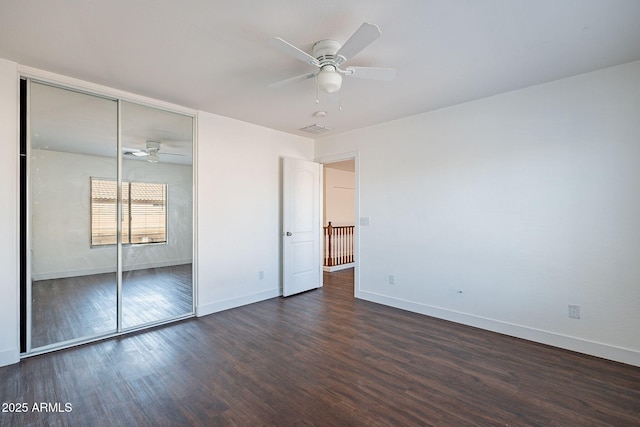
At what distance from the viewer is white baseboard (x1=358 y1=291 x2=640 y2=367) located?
2.66 m

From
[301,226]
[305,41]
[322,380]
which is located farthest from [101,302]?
[305,41]

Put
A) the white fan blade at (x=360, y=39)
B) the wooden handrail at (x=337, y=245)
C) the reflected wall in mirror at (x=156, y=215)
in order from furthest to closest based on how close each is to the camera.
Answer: the wooden handrail at (x=337, y=245) < the reflected wall in mirror at (x=156, y=215) < the white fan blade at (x=360, y=39)

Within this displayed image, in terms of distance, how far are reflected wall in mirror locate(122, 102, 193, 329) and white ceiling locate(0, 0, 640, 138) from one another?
0.46 metres

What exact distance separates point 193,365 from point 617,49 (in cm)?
454

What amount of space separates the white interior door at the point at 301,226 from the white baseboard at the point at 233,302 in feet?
0.80

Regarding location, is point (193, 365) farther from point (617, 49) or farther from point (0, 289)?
point (617, 49)

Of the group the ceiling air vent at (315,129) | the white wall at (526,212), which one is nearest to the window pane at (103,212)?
the ceiling air vent at (315,129)

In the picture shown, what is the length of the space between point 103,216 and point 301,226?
108 inches

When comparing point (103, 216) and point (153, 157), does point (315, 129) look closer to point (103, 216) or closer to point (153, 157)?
point (153, 157)

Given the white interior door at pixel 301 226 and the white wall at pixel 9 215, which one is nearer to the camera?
the white wall at pixel 9 215

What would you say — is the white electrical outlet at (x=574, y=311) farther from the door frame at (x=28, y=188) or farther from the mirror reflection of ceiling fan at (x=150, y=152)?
the mirror reflection of ceiling fan at (x=150, y=152)

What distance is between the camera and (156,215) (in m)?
3.56

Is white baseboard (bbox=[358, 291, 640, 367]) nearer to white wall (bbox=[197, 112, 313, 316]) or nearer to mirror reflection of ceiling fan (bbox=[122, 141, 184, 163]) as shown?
white wall (bbox=[197, 112, 313, 316])

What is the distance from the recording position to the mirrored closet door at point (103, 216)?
2.83m
